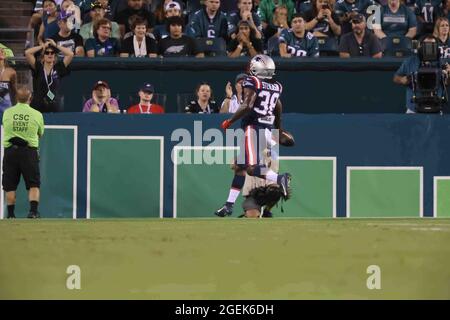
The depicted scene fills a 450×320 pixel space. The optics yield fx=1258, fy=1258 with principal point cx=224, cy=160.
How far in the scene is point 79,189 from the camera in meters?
16.6

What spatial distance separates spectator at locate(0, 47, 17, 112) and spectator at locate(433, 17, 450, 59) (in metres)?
6.20

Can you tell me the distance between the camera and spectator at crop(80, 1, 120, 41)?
1855cm

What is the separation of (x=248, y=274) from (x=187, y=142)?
6.55 meters

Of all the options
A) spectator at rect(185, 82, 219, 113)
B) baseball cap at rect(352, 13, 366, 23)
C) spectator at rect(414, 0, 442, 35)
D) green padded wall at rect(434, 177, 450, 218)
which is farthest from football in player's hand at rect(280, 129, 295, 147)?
spectator at rect(414, 0, 442, 35)

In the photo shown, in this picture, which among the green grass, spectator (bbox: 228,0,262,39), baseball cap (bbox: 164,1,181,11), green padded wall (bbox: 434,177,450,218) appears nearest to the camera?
the green grass

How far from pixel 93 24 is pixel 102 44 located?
0.45 m

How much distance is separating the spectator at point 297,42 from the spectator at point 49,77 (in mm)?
3244

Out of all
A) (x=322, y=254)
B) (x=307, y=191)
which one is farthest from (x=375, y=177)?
(x=322, y=254)

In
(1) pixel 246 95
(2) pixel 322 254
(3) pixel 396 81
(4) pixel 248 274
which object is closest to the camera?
(4) pixel 248 274

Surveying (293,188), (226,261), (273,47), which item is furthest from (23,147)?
(226,261)

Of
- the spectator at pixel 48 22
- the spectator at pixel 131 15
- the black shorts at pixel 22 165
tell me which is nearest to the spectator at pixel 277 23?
the spectator at pixel 131 15

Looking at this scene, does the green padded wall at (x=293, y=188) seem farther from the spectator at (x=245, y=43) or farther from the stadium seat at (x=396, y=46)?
the stadium seat at (x=396, y=46)

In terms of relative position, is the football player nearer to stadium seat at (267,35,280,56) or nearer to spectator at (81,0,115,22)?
stadium seat at (267,35,280,56)

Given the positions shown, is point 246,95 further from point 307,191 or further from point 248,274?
point 248,274
